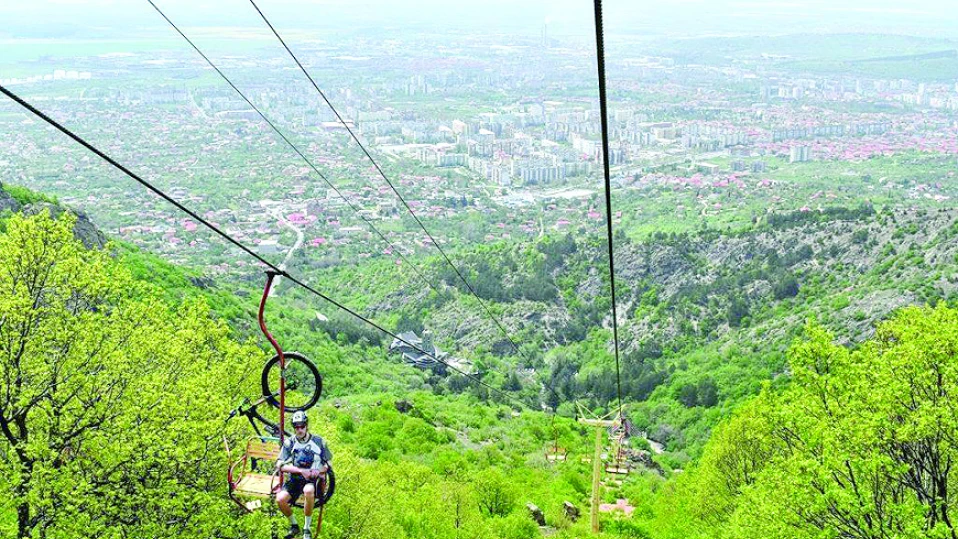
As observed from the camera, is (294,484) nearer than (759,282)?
Yes

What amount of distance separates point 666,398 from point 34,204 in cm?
4751

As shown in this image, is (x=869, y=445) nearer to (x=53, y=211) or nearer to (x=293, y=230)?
(x=53, y=211)

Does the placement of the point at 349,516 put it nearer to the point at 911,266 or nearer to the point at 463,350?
the point at 911,266

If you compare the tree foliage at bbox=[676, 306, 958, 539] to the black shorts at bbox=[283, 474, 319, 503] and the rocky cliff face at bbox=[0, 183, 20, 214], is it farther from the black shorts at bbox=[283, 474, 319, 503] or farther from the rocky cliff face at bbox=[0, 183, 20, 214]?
the rocky cliff face at bbox=[0, 183, 20, 214]

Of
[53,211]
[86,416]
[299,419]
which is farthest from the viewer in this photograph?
[53,211]

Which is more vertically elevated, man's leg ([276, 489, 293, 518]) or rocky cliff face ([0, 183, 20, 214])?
man's leg ([276, 489, 293, 518])

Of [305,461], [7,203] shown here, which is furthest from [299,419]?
[7,203]

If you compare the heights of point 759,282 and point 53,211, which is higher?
point 53,211

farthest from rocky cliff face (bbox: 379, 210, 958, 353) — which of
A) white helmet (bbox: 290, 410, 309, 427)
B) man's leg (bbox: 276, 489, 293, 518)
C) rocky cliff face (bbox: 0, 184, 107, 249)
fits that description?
white helmet (bbox: 290, 410, 309, 427)

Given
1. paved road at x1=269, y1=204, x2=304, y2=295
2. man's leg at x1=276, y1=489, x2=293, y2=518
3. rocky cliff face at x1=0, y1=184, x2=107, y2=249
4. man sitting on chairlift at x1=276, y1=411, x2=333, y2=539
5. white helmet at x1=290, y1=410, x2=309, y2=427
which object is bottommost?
paved road at x1=269, y1=204, x2=304, y2=295

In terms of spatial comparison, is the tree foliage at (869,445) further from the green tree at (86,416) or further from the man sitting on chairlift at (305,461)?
the green tree at (86,416)

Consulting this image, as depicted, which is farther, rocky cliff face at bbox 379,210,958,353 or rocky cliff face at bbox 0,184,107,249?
rocky cliff face at bbox 379,210,958,353

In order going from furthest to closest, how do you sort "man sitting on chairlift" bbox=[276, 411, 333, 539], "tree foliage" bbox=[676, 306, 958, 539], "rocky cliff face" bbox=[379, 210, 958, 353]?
"rocky cliff face" bbox=[379, 210, 958, 353] → "tree foliage" bbox=[676, 306, 958, 539] → "man sitting on chairlift" bbox=[276, 411, 333, 539]

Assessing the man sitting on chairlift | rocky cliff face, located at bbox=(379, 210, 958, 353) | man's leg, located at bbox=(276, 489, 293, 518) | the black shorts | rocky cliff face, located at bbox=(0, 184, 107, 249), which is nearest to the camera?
the man sitting on chairlift
